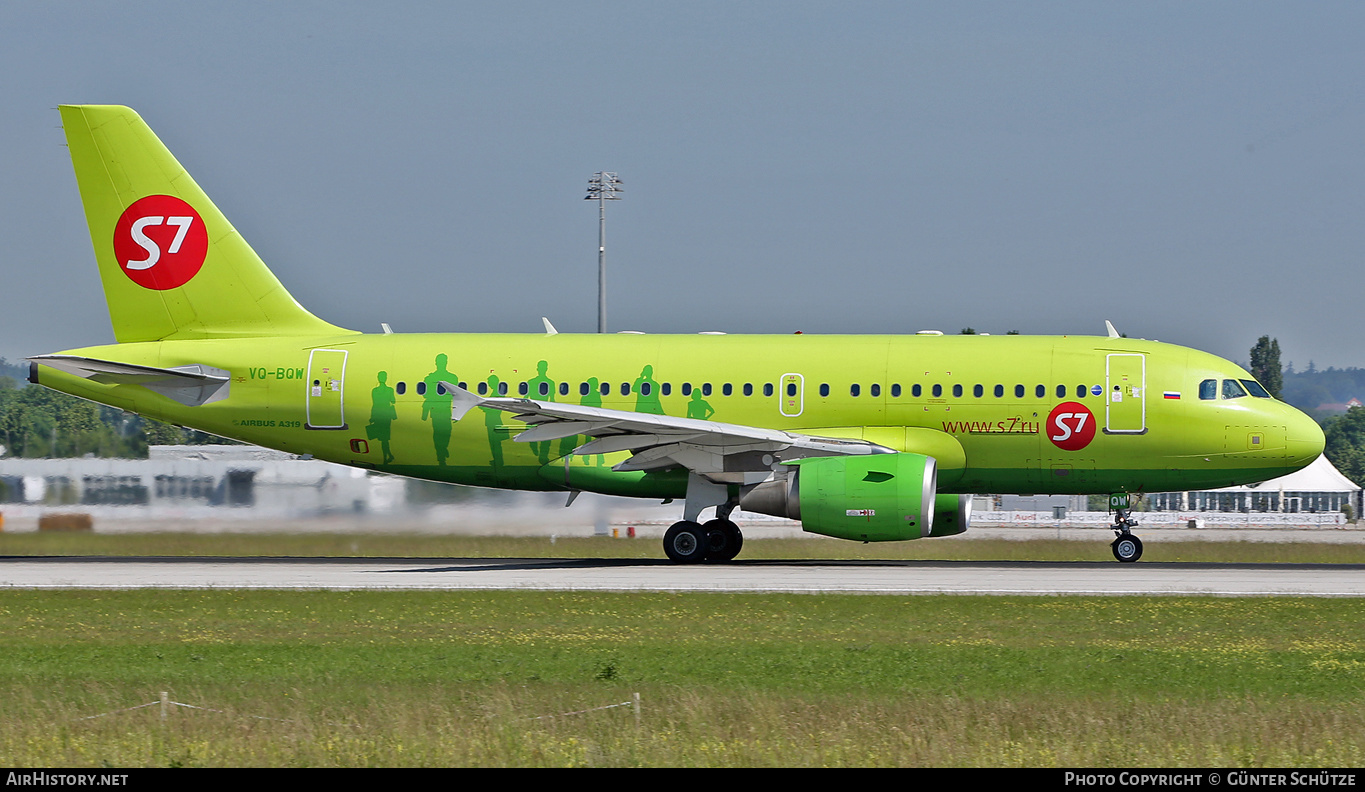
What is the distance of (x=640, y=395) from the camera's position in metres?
28.9

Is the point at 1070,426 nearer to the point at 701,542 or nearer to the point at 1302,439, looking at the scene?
the point at 1302,439

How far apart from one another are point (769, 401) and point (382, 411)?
7.71 m

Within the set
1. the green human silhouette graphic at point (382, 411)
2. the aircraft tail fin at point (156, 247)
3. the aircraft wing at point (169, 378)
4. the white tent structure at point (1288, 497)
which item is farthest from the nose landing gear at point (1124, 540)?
the white tent structure at point (1288, 497)

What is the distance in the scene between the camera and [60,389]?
97.3 ft

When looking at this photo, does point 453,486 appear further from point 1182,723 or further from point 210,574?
point 1182,723

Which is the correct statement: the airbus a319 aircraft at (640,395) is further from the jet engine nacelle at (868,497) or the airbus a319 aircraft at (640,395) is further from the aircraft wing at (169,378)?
the jet engine nacelle at (868,497)

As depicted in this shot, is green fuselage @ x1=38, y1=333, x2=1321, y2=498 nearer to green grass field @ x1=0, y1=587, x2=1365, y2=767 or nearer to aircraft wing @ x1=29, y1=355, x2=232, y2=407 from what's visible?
aircraft wing @ x1=29, y1=355, x2=232, y2=407

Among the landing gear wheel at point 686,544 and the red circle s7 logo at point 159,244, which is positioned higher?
the red circle s7 logo at point 159,244

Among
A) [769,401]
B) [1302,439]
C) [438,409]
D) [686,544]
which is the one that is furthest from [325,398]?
[1302,439]

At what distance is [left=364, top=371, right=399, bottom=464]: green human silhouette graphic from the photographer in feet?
96.0

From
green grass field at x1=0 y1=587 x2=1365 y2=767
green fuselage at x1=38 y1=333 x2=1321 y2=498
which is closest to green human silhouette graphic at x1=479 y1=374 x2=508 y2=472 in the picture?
green fuselage at x1=38 y1=333 x2=1321 y2=498

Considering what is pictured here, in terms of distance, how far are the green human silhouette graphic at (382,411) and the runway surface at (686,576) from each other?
8.34 ft

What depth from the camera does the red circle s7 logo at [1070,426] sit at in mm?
28031

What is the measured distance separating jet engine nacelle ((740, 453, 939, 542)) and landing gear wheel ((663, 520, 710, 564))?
8.51ft
